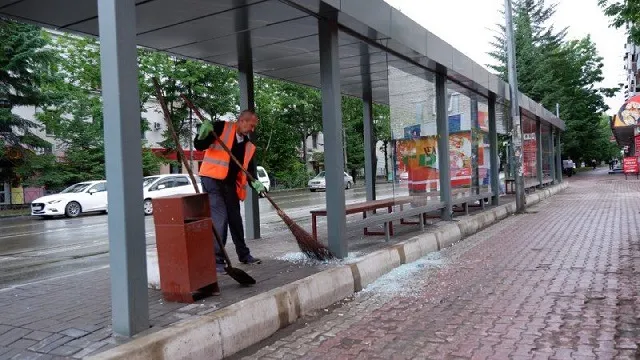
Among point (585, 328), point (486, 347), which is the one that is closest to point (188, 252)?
point (486, 347)

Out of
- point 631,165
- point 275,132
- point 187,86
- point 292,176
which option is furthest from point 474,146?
point 292,176

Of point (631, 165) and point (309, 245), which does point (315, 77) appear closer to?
point (309, 245)

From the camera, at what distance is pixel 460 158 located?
11.6 metres

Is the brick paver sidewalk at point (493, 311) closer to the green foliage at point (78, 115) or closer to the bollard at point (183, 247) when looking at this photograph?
→ the bollard at point (183, 247)

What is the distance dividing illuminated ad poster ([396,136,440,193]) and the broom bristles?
3.63 meters

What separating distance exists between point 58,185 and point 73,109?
4.05 metres

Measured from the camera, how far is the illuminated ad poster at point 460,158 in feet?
36.9

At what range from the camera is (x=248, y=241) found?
8.68 metres

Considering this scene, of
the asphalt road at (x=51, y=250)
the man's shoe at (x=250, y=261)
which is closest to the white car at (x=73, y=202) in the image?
the asphalt road at (x=51, y=250)

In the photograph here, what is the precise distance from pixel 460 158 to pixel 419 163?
2.04m

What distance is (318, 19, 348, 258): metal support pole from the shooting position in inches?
251

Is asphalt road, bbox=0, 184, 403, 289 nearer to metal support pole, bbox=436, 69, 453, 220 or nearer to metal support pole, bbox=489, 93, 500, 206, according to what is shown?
metal support pole, bbox=436, 69, 453, 220

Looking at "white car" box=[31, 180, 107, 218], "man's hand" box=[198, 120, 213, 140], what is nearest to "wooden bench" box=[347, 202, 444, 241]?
"man's hand" box=[198, 120, 213, 140]

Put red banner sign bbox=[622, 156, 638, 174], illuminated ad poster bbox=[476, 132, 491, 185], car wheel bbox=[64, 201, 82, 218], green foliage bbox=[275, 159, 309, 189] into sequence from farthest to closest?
1. green foliage bbox=[275, 159, 309, 189]
2. red banner sign bbox=[622, 156, 638, 174]
3. car wheel bbox=[64, 201, 82, 218]
4. illuminated ad poster bbox=[476, 132, 491, 185]
